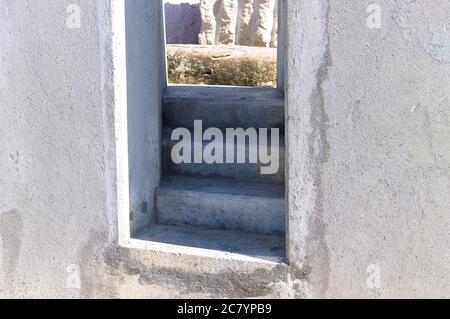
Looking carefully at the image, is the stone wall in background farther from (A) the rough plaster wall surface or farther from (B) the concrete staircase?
(B) the concrete staircase

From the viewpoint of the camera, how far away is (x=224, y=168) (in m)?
3.36

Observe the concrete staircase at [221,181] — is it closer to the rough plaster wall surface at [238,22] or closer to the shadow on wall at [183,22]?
the rough plaster wall surface at [238,22]

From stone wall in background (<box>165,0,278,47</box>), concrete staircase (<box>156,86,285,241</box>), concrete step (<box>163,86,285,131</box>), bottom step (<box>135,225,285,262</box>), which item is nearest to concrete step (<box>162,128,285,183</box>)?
concrete staircase (<box>156,86,285,241</box>)

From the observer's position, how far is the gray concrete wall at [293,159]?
8.08 ft

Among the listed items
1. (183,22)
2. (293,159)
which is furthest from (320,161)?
(183,22)

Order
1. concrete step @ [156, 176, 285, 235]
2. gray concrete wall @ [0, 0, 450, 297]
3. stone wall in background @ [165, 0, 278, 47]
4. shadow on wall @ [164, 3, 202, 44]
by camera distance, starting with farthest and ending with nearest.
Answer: shadow on wall @ [164, 3, 202, 44] → stone wall in background @ [165, 0, 278, 47] → concrete step @ [156, 176, 285, 235] → gray concrete wall @ [0, 0, 450, 297]

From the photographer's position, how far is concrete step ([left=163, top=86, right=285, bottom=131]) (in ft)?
11.7

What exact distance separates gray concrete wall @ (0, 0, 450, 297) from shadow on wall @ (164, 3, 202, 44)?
777 cm

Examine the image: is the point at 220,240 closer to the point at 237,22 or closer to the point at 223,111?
the point at 223,111

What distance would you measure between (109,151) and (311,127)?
0.99m

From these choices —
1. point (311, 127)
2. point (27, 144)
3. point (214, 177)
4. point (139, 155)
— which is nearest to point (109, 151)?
point (139, 155)

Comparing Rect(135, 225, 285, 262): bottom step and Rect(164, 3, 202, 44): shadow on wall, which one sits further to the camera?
Rect(164, 3, 202, 44): shadow on wall

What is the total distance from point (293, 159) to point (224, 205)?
623mm

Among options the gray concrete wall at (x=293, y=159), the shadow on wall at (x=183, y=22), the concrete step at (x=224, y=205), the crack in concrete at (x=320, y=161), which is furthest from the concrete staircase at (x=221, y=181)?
the shadow on wall at (x=183, y=22)
